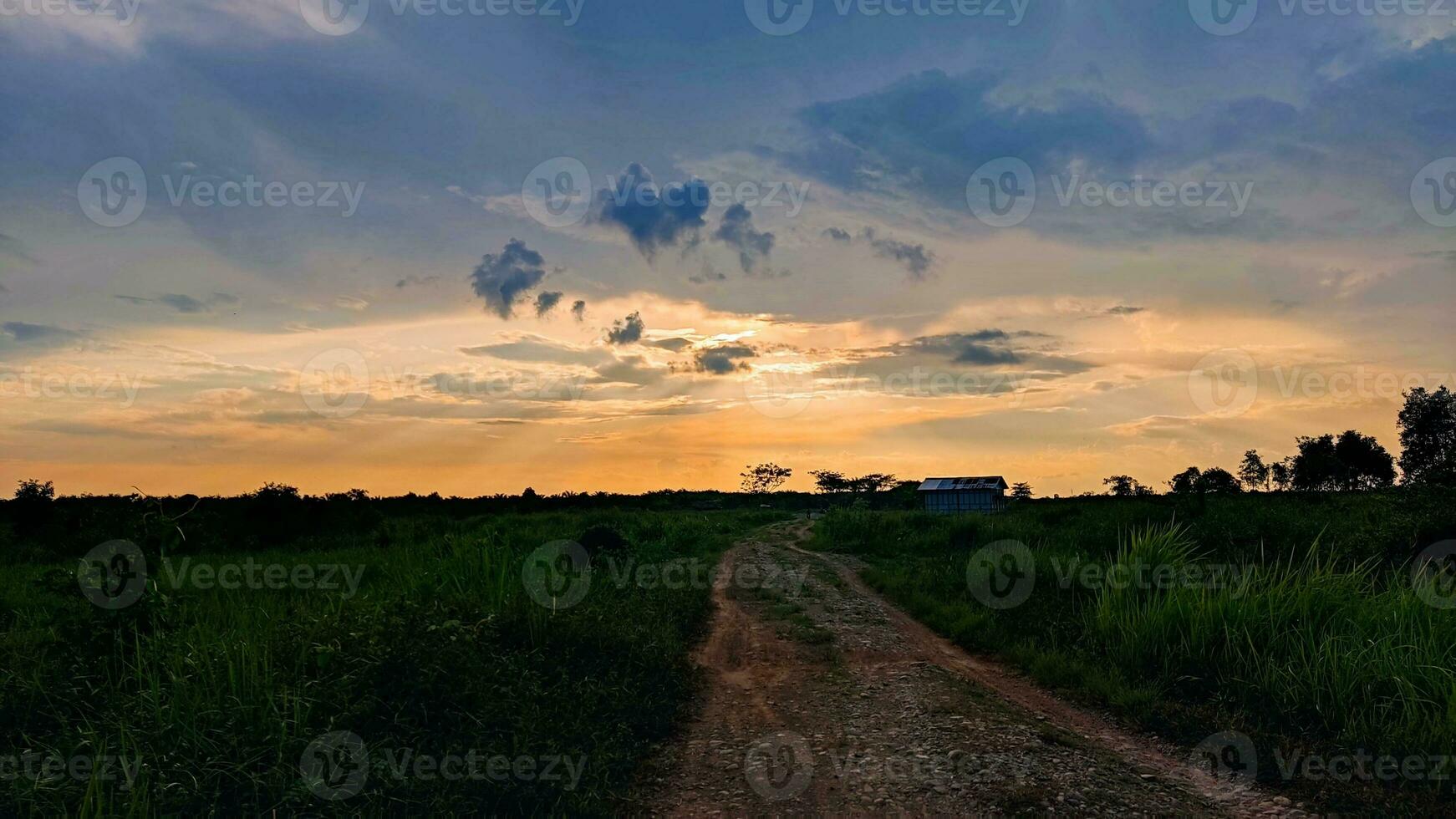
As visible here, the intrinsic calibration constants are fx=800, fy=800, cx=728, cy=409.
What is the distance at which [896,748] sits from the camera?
7.75 metres

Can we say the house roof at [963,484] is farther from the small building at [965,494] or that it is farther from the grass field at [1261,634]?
the grass field at [1261,634]

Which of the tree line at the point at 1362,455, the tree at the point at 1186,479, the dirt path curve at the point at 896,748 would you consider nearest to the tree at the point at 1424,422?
the tree line at the point at 1362,455

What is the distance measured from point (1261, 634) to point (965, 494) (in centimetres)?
5354

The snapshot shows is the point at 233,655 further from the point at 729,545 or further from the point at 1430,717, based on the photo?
the point at 729,545

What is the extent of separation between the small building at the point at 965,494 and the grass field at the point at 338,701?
52.1 meters

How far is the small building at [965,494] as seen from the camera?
6069 cm

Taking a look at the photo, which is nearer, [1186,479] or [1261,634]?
[1261,634]

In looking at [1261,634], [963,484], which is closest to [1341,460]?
[963,484]

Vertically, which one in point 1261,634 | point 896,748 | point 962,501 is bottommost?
point 896,748

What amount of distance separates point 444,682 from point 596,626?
2857 millimetres

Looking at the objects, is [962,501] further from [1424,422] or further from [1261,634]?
[1261,634]

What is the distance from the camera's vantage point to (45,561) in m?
21.5

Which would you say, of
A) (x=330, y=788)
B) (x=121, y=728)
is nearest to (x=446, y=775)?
(x=330, y=788)

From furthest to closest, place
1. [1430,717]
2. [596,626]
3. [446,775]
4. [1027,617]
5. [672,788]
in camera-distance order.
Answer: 1. [1027,617]
2. [596,626]
3. [1430,717]
4. [672,788]
5. [446,775]
